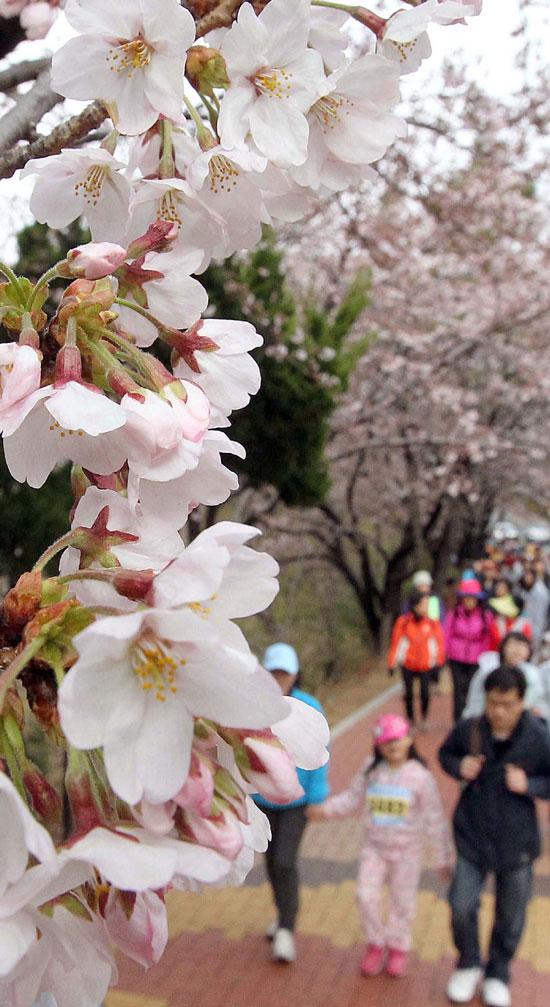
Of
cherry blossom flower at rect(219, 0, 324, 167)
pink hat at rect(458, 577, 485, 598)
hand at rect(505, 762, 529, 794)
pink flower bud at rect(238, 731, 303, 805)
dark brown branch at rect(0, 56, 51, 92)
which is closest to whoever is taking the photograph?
pink flower bud at rect(238, 731, 303, 805)

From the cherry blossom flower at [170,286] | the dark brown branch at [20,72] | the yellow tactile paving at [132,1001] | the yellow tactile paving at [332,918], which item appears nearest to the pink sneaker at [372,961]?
the yellow tactile paving at [332,918]

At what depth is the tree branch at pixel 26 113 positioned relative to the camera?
4.90 feet

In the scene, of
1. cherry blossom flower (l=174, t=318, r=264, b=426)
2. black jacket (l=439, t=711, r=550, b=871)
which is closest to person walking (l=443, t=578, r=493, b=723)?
black jacket (l=439, t=711, r=550, b=871)

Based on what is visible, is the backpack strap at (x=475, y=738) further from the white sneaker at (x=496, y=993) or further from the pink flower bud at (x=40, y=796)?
the pink flower bud at (x=40, y=796)

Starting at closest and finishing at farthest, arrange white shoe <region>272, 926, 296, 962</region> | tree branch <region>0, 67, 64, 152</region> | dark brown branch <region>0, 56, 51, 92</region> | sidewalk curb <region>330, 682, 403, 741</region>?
tree branch <region>0, 67, 64, 152</region> → dark brown branch <region>0, 56, 51, 92</region> → white shoe <region>272, 926, 296, 962</region> → sidewalk curb <region>330, 682, 403, 741</region>

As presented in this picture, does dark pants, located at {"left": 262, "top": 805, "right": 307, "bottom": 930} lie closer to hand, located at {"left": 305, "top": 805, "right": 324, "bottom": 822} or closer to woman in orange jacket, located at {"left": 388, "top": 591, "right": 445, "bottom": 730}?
hand, located at {"left": 305, "top": 805, "right": 324, "bottom": 822}

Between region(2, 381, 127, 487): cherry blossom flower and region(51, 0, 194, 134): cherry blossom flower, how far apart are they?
38 centimetres

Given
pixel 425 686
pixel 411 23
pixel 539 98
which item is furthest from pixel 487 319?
pixel 411 23

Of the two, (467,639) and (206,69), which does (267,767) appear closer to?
(206,69)

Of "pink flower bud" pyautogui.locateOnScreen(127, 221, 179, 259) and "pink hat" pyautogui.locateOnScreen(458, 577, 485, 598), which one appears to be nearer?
"pink flower bud" pyautogui.locateOnScreen(127, 221, 179, 259)

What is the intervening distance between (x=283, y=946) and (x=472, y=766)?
1.57 meters

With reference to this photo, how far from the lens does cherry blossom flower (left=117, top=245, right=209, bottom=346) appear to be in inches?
42.9

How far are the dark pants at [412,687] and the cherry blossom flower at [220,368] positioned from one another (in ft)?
30.2

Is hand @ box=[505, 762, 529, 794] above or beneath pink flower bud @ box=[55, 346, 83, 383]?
beneath
